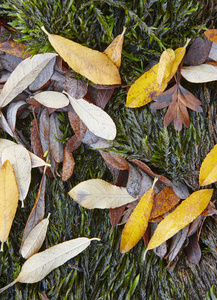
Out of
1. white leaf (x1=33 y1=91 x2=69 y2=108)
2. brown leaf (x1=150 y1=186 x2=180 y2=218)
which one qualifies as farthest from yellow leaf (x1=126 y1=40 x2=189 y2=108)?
brown leaf (x1=150 y1=186 x2=180 y2=218)

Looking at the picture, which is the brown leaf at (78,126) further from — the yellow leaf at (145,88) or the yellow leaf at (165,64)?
the yellow leaf at (165,64)

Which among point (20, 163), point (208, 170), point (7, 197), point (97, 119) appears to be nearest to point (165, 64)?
point (97, 119)

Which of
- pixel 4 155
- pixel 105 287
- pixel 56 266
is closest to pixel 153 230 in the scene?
pixel 105 287

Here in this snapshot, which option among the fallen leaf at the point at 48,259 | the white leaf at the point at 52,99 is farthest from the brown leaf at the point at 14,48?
the fallen leaf at the point at 48,259

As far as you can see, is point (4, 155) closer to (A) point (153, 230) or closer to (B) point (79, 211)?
(B) point (79, 211)

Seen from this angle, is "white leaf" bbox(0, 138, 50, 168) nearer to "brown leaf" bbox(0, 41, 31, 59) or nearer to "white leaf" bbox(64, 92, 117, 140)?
"white leaf" bbox(64, 92, 117, 140)

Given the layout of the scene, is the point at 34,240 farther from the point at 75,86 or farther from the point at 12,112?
the point at 75,86
